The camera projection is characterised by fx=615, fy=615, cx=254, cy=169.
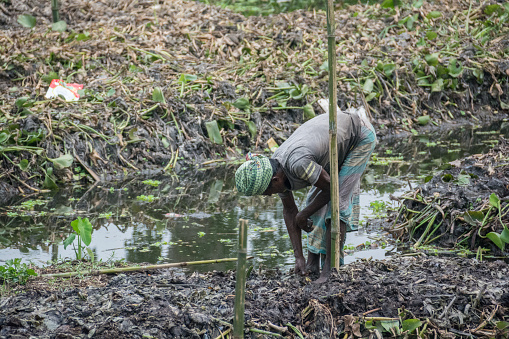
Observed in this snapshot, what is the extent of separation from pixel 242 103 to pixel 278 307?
5375 mm

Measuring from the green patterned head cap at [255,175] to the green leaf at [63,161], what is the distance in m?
3.83

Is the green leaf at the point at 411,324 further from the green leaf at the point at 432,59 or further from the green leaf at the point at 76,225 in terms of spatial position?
the green leaf at the point at 432,59

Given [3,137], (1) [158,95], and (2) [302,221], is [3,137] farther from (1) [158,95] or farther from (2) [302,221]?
(2) [302,221]

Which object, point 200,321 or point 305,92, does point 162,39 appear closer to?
point 305,92

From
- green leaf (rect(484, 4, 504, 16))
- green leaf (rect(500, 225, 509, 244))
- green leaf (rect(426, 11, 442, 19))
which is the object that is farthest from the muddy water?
green leaf (rect(484, 4, 504, 16))

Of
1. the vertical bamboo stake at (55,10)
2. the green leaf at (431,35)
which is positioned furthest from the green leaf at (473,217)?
the vertical bamboo stake at (55,10)

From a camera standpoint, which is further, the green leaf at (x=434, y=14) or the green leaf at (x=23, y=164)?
the green leaf at (x=434, y=14)

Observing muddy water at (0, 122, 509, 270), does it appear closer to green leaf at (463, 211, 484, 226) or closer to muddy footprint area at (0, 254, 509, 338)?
green leaf at (463, 211, 484, 226)

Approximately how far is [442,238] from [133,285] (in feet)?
8.02

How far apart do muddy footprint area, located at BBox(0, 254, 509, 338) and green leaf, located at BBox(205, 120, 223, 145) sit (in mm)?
4368

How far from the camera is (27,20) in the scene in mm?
10477

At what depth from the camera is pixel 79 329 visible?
9.80ft

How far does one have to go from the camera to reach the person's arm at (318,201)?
11.7 feet

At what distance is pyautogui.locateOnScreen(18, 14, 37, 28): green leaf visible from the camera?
34.1 ft
